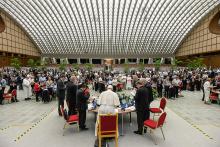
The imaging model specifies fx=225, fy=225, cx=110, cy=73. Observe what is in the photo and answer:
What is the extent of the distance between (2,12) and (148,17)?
2982cm

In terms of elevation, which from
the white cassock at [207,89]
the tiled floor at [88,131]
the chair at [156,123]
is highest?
the white cassock at [207,89]

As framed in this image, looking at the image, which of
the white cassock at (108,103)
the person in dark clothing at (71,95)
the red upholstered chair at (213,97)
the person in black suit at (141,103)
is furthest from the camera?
the red upholstered chair at (213,97)

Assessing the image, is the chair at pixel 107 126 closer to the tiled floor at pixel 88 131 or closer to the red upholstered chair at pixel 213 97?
the tiled floor at pixel 88 131

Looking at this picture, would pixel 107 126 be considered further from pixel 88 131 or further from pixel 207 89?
pixel 207 89

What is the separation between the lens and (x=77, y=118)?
340 inches

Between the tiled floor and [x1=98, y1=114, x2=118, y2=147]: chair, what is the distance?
2.09 feet

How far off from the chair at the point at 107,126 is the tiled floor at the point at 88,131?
636 millimetres

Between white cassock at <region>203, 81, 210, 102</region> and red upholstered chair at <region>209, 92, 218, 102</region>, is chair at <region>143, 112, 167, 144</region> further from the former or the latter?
red upholstered chair at <region>209, 92, 218, 102</region>

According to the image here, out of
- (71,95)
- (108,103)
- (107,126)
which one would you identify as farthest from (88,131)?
(71,95)

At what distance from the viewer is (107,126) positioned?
22.9ft

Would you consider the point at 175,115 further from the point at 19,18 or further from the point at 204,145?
the point at 19,18

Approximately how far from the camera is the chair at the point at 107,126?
684 centimetres

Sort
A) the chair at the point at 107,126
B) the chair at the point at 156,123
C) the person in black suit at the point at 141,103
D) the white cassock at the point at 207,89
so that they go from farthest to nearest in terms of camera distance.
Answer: the white cassock at the point at 207,89 < the person in black suit at the point at 141,103 < the chair at the point at 156,123 < the chair at the point at 107,126

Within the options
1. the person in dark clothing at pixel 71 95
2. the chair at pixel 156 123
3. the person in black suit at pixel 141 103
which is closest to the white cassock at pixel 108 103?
the person in black suit at pixel 141 103
